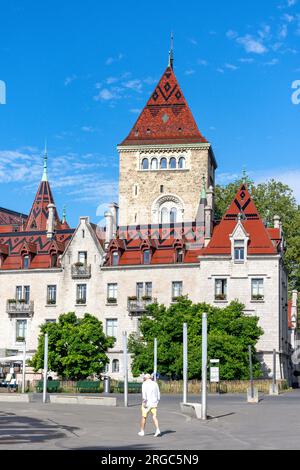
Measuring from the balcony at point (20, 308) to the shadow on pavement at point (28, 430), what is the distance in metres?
52.1

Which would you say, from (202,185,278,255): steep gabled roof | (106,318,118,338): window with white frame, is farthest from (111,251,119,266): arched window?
(202,185,278,255): steep gabled roof

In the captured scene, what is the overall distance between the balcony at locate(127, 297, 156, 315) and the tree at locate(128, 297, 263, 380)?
5.49 metres

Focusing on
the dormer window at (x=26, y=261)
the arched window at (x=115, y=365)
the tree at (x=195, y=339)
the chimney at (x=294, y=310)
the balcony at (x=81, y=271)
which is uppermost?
the dormer window at (x=26, y=261)

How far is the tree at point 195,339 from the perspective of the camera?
214 feet

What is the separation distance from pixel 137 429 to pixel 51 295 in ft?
189

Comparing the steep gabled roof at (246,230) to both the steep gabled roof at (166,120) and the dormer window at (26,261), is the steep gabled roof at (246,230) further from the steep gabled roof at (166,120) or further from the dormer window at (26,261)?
the steep gabled roof at (166,120)

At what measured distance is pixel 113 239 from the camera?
82125mm

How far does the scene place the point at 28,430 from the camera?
2469cm

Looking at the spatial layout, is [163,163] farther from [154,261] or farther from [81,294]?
[81,294]

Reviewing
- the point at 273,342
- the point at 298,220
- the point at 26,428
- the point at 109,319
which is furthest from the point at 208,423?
the point at 298,220

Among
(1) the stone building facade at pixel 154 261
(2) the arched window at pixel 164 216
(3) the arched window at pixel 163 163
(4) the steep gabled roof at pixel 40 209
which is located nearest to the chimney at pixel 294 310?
(1) the stone building facade at pixel 154 261

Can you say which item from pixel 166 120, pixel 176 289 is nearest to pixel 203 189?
pixel 166 120

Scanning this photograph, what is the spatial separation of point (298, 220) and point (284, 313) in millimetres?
15911
